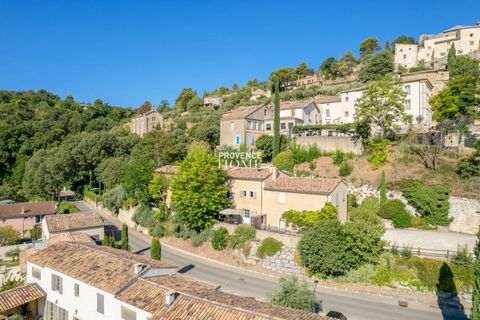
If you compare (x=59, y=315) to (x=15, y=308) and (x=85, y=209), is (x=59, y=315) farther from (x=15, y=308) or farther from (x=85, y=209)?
(x=85, y=209)

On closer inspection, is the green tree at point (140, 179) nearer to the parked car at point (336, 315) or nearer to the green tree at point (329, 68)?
the parked car at point (336, 315)

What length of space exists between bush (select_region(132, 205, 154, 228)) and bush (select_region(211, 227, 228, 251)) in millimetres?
12794

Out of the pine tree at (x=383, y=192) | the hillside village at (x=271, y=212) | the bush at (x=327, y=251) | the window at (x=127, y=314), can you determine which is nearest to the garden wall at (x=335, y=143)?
the hillside village at (x=271, y=212)

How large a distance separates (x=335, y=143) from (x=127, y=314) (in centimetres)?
3593

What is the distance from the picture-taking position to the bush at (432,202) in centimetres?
3225

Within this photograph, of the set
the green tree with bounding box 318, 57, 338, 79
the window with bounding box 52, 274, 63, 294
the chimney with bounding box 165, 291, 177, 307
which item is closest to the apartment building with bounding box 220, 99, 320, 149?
the green tree with bounding box 318, 57, 338, 79

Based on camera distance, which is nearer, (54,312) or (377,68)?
(54,312)

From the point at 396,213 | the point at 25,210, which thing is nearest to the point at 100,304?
the point at 396,213

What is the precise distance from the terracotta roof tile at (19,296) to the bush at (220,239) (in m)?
15.9

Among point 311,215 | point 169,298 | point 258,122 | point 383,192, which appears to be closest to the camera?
point 169,298

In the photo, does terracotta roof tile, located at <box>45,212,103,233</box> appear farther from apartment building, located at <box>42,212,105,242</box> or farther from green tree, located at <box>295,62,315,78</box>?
green tree, located at <box>295,62,315,78</box>

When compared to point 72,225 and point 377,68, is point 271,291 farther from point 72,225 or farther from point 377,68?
point 377,68

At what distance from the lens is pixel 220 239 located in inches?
1329

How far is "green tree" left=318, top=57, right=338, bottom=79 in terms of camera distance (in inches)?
3535
